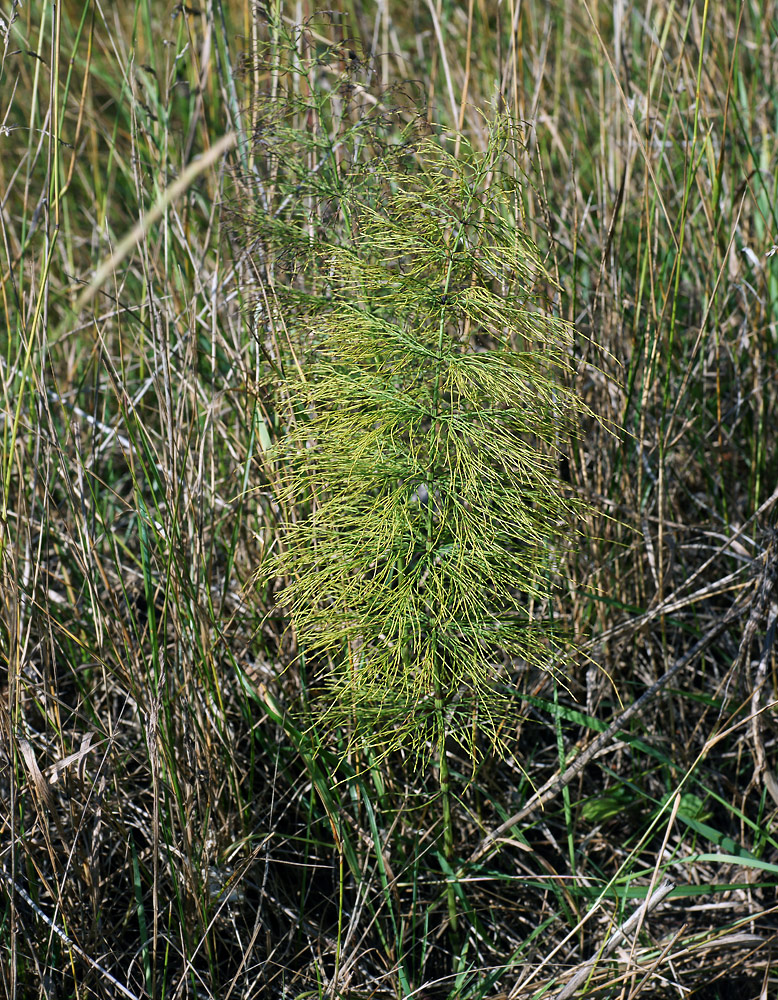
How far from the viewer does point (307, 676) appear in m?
1.62

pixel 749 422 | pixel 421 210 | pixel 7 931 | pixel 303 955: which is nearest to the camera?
pixel 421 210

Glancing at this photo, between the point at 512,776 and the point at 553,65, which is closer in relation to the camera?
the point at 512,776

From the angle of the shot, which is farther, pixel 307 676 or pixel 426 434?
pixel 307 676

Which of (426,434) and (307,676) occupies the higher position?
(426,434)

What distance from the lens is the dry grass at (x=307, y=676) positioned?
134 centimetres

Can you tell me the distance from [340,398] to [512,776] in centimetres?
91

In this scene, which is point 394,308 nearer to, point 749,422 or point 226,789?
point 226,789

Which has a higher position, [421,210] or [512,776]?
[421,210]

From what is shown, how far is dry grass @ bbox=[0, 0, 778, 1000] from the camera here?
134 centimetres

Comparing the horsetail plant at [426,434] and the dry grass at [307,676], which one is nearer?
the horsetail plant at [426,434]

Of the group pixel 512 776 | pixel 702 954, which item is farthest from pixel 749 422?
pixel 702 954

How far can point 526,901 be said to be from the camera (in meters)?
1.55

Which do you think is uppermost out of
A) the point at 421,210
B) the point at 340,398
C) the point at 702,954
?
the point at 421,210

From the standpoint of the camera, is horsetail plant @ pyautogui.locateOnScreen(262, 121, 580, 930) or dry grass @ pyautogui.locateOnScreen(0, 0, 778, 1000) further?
dry grass @ pyautogui.locateOnScreen(0, 0, 778, 1000)
